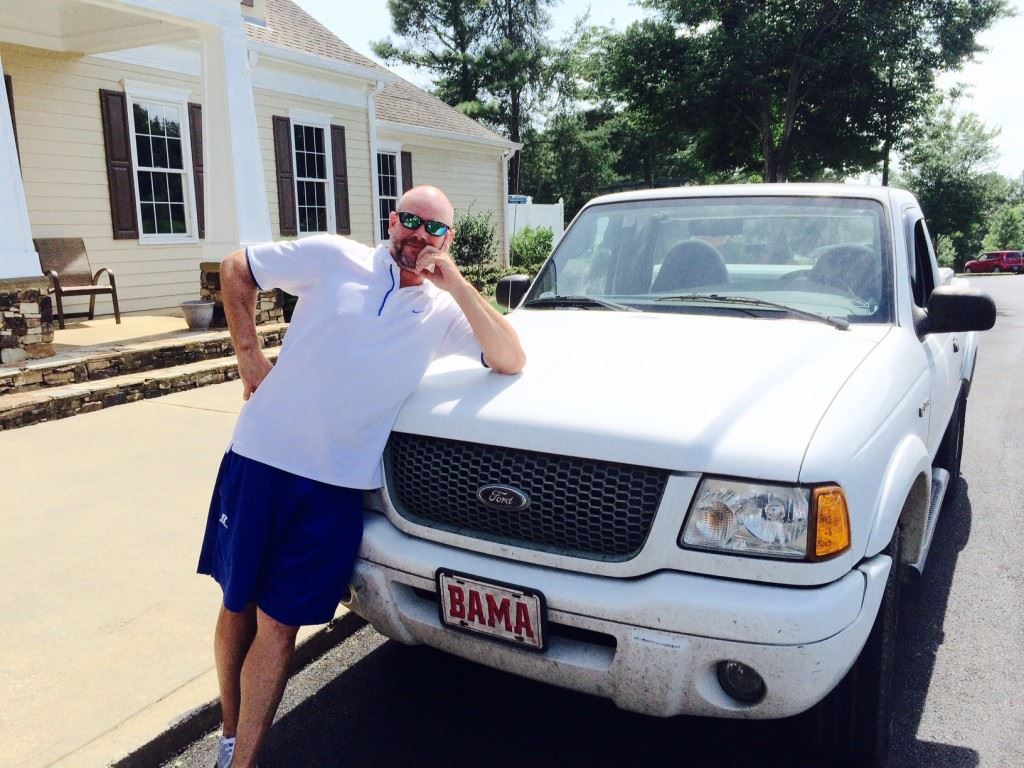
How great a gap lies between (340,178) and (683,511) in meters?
13.4

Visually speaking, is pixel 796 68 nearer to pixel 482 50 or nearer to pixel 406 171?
pixel 406 171

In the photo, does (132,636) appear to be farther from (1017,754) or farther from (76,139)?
(76,139)

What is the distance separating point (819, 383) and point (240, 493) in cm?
170

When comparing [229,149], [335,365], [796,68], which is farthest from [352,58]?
[335,365]

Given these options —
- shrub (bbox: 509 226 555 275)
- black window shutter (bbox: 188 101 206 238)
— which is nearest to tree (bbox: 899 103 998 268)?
shrub (bbox: 509 226 555 275)

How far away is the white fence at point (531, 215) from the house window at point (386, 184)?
807 cm

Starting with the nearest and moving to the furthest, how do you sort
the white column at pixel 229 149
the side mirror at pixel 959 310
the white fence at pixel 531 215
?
the side mirror at pixel 959 310 < the white column at pixel 229 149 < the white fence at pixel 531 215

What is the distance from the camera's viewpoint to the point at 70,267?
9758 mm

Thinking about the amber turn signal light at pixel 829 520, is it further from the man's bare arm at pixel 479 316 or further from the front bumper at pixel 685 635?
the man's bare arm at pixel 479 316

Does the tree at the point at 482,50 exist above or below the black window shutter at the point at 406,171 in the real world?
above

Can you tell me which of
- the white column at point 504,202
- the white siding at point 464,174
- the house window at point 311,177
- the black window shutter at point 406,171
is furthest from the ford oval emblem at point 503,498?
the white column at point 504,202

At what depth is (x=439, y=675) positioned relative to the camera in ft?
10.5

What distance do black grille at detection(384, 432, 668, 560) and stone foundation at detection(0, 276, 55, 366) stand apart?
5.90 m

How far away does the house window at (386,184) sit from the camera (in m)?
16.4
